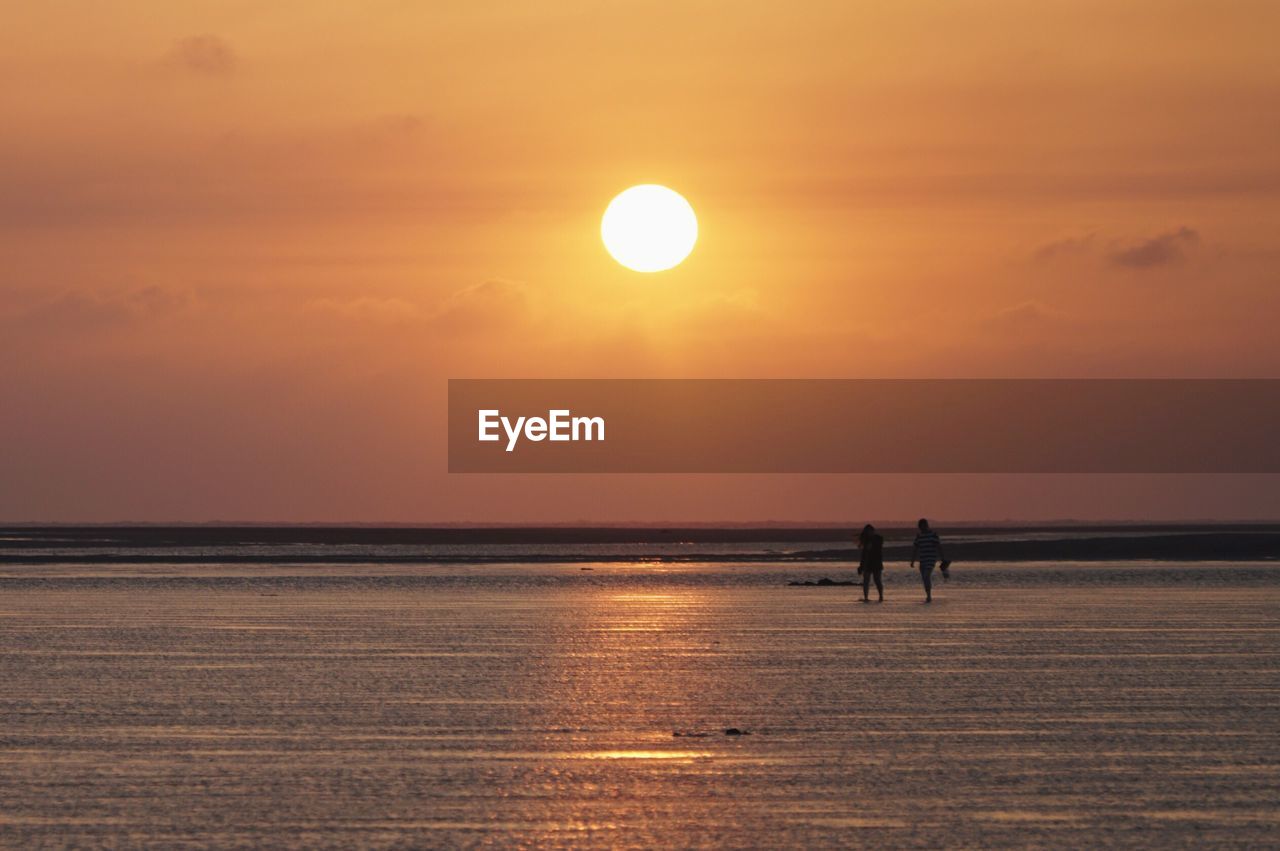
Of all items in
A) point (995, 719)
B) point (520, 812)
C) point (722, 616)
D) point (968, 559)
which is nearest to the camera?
point (520, 812)

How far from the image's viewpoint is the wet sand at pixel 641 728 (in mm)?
14719

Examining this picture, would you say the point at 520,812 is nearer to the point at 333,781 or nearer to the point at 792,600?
the point at 333,781

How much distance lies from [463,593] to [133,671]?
26274 millimetres

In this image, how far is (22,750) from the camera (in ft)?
61.8

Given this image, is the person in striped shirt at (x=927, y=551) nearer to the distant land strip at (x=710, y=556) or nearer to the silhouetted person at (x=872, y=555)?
the silhouetted person at (x=872, y=555)

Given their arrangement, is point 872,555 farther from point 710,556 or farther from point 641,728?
point 710,556

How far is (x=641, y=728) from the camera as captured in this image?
2048cm

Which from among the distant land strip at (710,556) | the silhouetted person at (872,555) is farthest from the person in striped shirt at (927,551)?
the distant land strip at (710,556)

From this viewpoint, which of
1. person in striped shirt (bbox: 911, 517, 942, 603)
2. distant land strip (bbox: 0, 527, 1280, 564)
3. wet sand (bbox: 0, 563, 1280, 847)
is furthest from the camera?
distant land strip (bbox: 0, 527, 1280, 564)

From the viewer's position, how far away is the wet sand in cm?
1472

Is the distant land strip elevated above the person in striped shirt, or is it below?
below

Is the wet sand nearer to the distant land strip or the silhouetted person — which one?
the silhouetted person

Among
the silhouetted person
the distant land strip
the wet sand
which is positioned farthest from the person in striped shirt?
the distant land strip

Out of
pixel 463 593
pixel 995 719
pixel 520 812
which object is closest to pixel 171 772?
pixel 520 812
